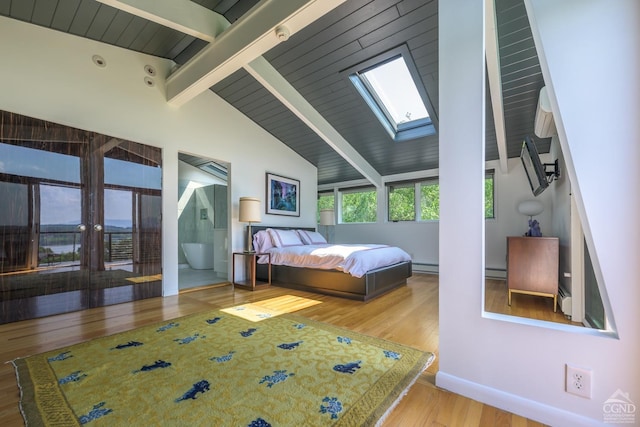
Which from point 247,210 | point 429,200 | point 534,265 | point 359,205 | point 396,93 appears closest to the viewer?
point 534,265

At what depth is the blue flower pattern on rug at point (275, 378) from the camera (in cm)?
149

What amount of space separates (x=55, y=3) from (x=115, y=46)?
2.35 feet

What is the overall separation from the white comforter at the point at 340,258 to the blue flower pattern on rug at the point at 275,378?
1800 millimetres

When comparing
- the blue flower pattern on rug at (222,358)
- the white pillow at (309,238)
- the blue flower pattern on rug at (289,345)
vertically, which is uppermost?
the white pillow at (309,238)

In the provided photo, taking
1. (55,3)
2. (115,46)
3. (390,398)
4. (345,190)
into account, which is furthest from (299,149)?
(390,398)

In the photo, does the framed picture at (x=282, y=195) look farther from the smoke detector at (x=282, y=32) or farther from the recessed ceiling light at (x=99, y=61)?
the smoke detector at (x=282, y=32)

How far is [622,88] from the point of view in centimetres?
107

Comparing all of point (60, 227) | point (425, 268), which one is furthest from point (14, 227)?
point (425, 268)

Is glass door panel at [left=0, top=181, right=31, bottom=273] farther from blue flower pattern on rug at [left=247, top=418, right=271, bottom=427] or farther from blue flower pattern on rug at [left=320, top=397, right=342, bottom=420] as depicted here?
blue flower pattern on rug at [left=320, top=397, right=342, bottom=420]

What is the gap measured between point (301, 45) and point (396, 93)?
5.15ft

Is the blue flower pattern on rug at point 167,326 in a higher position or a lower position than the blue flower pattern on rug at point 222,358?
lower

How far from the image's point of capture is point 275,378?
1529mm

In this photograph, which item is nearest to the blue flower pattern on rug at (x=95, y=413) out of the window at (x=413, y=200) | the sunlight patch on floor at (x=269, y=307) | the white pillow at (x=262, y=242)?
the sunlight patch on floor at (x=269, y=307)

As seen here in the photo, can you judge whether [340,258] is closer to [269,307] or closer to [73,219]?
[269,307]
